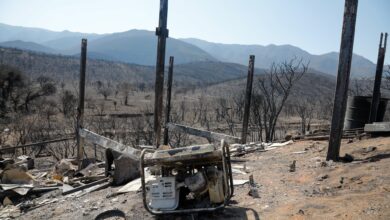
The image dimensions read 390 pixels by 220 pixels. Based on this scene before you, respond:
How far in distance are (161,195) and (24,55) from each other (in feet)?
298

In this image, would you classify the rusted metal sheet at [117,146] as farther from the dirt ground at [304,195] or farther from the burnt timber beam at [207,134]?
the burnt timber beam at [207,134]

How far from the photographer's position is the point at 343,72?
6.57m

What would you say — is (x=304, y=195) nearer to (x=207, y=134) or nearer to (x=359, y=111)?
(x=207, y=134)

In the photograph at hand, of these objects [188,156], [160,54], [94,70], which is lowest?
[188,156]

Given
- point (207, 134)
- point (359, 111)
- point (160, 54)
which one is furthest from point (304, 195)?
point (359, 111)

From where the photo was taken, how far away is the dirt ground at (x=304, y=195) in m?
4.52

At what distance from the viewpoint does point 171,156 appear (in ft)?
15.0

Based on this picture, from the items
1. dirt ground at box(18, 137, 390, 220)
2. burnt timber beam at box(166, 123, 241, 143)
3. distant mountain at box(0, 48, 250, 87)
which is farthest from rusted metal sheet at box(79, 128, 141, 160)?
distant mountain at box(0, 48, 250, 87)

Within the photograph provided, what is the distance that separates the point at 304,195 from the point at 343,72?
8.54ft

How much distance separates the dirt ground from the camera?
4520 mm

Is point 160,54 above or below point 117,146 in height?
above

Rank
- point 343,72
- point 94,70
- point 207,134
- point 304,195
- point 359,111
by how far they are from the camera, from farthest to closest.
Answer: point 94,70 → point 359,111 → point 207,134 → point 343,72 → point 304,195

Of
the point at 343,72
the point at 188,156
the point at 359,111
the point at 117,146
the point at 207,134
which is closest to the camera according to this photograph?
the point at 188,156

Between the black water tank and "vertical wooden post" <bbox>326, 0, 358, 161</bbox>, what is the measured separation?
4725mm
